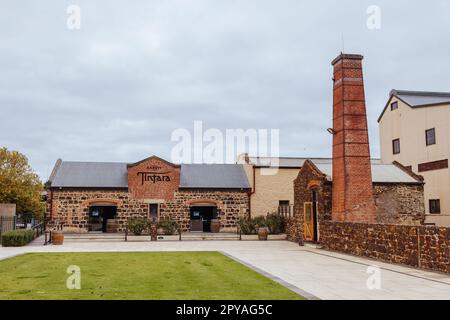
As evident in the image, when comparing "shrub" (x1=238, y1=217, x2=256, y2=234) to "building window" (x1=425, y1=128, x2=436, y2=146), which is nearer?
"shrub" (x1=238, y1=217, x2=256, y2=234)

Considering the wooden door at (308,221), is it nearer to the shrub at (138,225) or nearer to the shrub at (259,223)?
the shrub at (259,223)

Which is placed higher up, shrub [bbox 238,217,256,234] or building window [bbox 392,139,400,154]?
building window [bbox 392,139,400,154]

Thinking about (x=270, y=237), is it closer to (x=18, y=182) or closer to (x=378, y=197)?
(x=378, y=197)

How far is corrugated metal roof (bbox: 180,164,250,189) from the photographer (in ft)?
104

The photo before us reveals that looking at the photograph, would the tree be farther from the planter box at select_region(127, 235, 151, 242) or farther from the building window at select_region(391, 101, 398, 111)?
the building window at select_region(391, 101, 398, 111)

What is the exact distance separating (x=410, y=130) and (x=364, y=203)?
14097mm

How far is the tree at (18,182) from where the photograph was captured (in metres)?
36.0

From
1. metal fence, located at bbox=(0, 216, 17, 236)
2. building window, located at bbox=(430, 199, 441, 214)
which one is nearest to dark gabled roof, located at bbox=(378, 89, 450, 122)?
building window, located at bbox=(430, 199, 441, 214)

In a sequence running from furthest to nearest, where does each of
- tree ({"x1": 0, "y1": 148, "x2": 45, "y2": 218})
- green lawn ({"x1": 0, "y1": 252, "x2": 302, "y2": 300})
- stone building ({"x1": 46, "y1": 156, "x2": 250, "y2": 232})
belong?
tree ({"x1": 0, "y1": 148, "x2": 45, "y2": 218}) → stone building ({"x1": 46, "y1": 156, "x2": 250, "y2": 232}) → green lawn ({"x1": 0, "y1": 252, "x2": 302, "y2": 300})

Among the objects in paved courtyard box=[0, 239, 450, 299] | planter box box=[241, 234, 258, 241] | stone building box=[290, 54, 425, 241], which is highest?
stone building box=[290, 54, 425, 241]

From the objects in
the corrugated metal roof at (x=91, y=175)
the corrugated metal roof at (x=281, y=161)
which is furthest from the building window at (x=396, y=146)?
the corrugated metal roof at (x=91, y=175)

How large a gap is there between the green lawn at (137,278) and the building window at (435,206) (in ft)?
58.2

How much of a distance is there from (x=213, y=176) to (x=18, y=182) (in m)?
16.7
